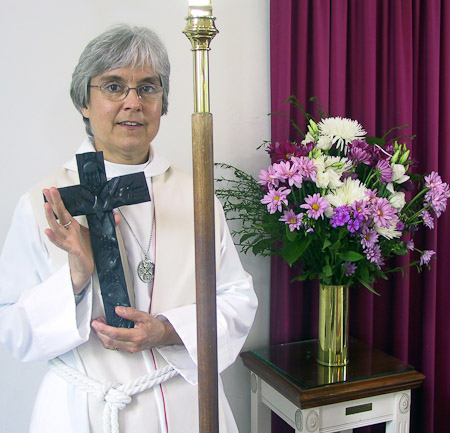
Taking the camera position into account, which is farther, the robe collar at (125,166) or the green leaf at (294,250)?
the green leaf at (294,250)

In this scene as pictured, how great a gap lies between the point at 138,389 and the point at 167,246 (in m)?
0.34

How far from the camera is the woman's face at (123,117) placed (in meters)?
1.38

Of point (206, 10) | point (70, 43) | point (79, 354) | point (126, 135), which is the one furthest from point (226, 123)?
point (206, 10)

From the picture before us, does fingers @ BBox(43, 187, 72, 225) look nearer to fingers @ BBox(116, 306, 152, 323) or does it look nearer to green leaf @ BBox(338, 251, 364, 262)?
fingers @ BBox(116, 306, 152, 323)

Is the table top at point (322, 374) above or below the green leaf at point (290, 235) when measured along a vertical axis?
below

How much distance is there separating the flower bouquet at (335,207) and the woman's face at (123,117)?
0.58 metres

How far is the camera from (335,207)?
5.99 ft

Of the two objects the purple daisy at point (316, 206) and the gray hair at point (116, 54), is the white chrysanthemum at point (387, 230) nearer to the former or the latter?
the purple daisy at point (316, 206)

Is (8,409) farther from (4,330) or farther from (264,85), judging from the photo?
(264,85)

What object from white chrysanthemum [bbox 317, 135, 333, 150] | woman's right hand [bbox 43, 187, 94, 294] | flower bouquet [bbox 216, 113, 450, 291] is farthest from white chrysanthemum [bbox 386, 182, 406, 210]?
woman's right hand [bbox 43, 187, 94, 294]

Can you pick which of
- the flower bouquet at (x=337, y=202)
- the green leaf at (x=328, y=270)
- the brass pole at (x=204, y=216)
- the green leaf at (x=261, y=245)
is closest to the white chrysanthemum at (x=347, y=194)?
the flower bouquet at (x=337, y=202)

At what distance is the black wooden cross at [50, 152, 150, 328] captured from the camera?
1.30m

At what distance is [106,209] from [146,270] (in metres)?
0.19

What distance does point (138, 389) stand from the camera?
52.8 inches
